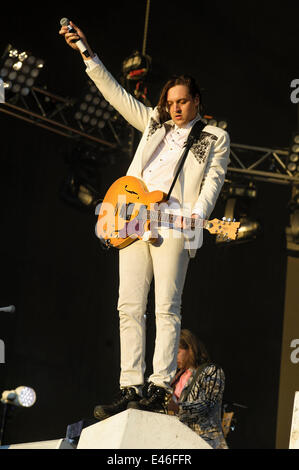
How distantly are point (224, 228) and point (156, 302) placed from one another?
57 cm

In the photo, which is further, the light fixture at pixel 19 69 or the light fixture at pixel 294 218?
the light fixture at pixel 294 218

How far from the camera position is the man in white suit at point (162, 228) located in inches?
145

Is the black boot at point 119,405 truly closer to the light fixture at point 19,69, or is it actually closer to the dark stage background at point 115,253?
the dark stage background at point 115,253

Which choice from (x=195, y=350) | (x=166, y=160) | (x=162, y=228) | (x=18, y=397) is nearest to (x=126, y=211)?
(x=162, y=228)

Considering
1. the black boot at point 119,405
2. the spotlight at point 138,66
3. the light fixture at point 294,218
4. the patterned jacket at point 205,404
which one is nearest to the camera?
the black boot at point 119,405

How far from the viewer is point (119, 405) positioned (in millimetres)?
3613

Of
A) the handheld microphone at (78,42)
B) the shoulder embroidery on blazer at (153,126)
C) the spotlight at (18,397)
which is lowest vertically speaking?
the spotlight at (18,397)

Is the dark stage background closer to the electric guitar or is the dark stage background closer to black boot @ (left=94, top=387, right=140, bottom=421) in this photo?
the electric guitar

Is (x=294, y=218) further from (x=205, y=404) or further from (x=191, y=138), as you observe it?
(x=191, y=138)

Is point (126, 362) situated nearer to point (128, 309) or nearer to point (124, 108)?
point (128, 309)

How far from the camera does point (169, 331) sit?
3.70 metres

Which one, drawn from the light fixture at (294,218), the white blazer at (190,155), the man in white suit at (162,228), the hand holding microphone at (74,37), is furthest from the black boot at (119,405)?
the light fixture at (294,218)
